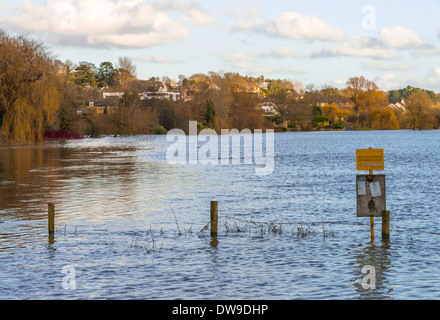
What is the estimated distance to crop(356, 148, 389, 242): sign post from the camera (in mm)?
17344

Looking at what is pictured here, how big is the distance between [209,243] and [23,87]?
54901mm

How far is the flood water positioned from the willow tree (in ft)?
111

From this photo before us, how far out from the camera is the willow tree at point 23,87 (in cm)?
6706

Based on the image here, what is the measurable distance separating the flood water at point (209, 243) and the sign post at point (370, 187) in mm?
1100

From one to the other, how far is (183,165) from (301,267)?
36.6m

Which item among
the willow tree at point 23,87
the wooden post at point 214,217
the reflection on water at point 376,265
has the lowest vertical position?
the reflection on water at point 376,265

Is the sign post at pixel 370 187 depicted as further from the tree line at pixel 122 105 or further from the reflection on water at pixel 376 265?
the tree line at pixel 122 105

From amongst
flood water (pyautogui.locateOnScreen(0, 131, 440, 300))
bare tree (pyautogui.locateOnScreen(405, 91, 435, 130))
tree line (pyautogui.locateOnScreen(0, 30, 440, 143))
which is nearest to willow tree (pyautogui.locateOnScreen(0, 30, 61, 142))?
tree line (pyautogui.locateOnScreen(0, 30, 440, 143))

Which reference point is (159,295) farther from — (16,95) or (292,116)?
(292,116)

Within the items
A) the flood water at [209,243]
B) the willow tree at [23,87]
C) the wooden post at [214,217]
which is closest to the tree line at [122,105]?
the willow tree at [23,87]

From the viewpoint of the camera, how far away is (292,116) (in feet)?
632

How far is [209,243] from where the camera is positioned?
18328mm

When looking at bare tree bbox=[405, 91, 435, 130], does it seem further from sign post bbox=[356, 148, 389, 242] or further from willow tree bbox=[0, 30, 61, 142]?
sign post bbox=[356, 148, 389, 242]
